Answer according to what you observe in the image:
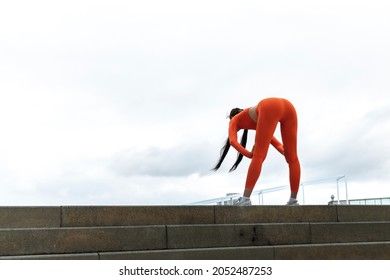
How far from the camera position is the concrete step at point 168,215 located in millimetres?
7117

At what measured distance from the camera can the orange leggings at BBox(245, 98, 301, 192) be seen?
8.96 metres

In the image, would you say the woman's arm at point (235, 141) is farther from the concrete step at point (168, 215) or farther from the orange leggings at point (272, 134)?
the concrete step at point (168, 215)

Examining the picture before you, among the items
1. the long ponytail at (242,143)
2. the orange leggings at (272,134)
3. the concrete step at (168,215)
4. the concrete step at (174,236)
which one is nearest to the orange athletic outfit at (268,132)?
the orange leggings at (272,134)

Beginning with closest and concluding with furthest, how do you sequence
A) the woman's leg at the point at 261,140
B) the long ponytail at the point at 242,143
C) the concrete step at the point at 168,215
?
the concrete step at the point at 168,215
the woman's leg at the point at 261,140
the long ponytail at the point at 242,143

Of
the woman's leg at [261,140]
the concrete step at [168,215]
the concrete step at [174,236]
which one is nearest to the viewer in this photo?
the concrete step at [174,236]

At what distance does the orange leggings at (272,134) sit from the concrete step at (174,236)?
1143 mm

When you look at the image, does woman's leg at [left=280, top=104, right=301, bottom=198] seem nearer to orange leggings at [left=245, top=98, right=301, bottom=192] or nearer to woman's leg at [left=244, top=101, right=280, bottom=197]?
orange leggings at [left=245, top=98, right=301, bottom=192]

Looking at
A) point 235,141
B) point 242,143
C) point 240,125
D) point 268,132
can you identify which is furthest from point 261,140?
point 242,143

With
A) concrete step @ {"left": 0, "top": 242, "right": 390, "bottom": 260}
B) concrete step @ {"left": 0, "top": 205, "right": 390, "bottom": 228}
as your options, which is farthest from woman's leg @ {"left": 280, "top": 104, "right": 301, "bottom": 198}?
concrete step @ {"left": 0, "top": 242, "right": 390, "bottom": 260}

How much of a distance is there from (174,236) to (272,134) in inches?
109

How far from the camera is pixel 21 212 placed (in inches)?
279

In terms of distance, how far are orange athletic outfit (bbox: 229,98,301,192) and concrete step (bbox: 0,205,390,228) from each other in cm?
74

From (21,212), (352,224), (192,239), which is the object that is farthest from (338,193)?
(21,212)

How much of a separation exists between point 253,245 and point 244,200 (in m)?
1.22
